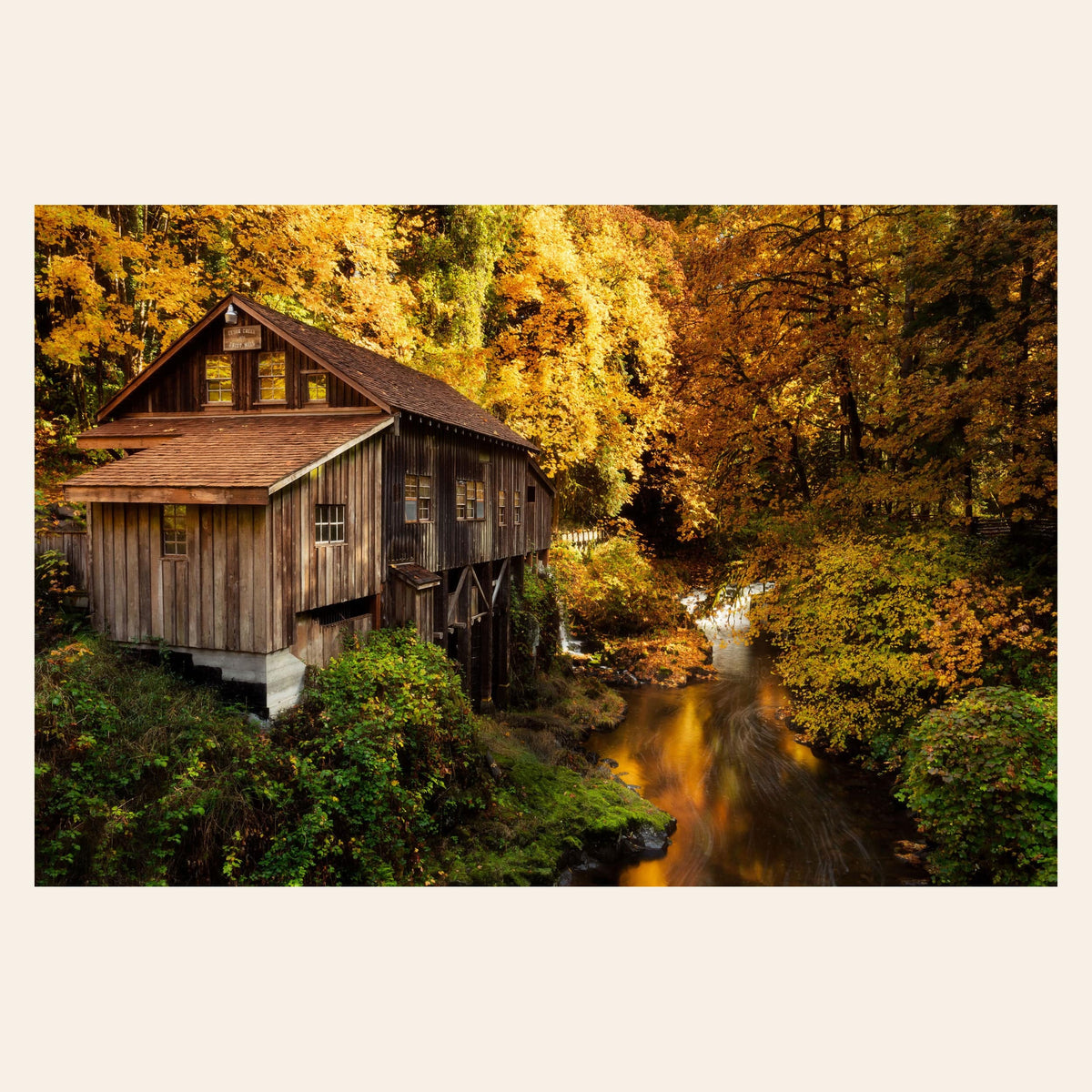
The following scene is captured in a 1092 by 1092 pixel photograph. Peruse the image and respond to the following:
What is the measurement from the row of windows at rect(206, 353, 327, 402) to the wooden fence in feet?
8.33

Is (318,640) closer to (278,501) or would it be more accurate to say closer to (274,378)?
(278,501)

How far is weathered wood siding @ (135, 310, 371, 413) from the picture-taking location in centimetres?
798

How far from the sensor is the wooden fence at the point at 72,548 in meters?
6.67

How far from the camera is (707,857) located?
8039 millimetres

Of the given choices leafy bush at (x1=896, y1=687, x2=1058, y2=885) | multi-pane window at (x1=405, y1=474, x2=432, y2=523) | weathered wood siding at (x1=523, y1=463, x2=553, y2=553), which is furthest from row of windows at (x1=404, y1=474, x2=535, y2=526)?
leafy bush at (x1=896, y1=687, x2=1058, y2=885)

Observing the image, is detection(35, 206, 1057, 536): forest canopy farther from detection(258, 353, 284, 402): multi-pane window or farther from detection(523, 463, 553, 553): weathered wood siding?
detection(523, 463, 553, 553): weathered wood siding

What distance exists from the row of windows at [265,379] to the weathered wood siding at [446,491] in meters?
1.13

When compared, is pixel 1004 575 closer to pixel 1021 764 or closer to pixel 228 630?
pixel 1021 764

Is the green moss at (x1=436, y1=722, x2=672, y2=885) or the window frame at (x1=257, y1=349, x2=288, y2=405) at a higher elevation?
the window frame at (x1=257, y1=349, x2=288, y2=405)

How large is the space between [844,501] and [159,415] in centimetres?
1016

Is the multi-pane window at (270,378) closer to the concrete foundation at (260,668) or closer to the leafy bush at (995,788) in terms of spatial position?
the concrete foundation at (260,668)

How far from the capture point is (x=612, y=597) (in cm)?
1794

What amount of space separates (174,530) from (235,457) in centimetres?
100

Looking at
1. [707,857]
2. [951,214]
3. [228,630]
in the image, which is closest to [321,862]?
[228,630]
